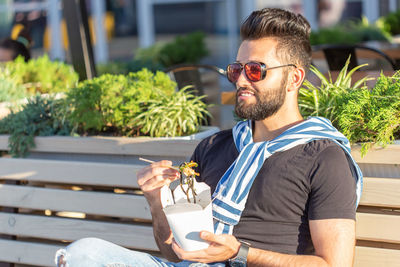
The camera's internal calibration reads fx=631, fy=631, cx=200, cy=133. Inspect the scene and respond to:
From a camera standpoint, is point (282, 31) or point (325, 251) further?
point (282, 31)

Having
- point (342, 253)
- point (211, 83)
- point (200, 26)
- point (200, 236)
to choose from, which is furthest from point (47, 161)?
point (200, 26)

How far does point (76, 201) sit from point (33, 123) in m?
0.59

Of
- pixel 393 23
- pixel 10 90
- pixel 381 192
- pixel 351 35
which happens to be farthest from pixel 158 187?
pixel 393 23

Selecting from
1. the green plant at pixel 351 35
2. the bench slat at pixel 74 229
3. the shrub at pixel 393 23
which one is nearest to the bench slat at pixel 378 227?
the bench slat at pixel 74 229

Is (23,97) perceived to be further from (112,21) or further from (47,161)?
(112,21)

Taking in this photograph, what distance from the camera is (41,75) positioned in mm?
5031

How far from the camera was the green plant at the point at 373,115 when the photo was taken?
2.41 meters

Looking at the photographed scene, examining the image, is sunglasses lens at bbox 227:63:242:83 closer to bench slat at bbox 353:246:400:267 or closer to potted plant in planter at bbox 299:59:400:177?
→ potted plant in planter at bbox 299:59:400:177

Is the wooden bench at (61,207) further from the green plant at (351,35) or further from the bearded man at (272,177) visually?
the green plant at (351,35)

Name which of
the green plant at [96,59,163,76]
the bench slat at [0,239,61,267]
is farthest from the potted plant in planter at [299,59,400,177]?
the green plant at [96,59,163,76]

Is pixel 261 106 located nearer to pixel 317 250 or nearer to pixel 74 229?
pixel 317 250

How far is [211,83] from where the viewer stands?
6.42m

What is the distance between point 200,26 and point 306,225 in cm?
816

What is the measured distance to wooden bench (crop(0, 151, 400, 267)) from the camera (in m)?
3.08
